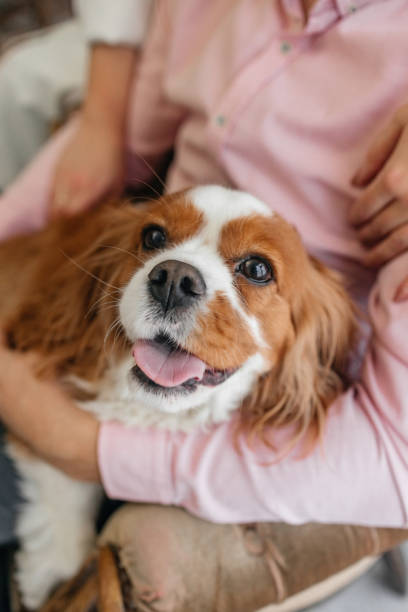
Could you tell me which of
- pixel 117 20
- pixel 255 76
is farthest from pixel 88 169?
pixel 255 76

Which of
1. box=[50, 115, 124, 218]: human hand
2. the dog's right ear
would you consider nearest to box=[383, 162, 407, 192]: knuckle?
the dog's right ear

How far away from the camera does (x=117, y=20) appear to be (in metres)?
1.32

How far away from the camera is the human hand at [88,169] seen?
129cm

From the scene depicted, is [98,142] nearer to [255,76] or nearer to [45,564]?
[255,76]

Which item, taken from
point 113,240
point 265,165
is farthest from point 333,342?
point 113,240

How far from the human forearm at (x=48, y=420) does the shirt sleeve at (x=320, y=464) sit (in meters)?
0.04

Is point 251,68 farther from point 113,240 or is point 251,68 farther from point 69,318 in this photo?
point 69,318

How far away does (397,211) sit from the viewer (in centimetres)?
83

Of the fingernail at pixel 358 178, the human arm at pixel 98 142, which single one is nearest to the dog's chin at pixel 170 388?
the fingernail at pixel 358 178

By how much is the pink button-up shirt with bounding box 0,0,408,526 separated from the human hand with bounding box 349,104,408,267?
39 mm

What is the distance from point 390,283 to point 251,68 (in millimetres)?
548

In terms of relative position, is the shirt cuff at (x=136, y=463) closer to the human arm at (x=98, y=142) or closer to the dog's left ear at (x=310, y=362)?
the dog's left ear at (x=310, y=362)

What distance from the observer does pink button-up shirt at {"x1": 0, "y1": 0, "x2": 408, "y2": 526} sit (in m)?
0.81

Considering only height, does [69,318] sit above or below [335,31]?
below
